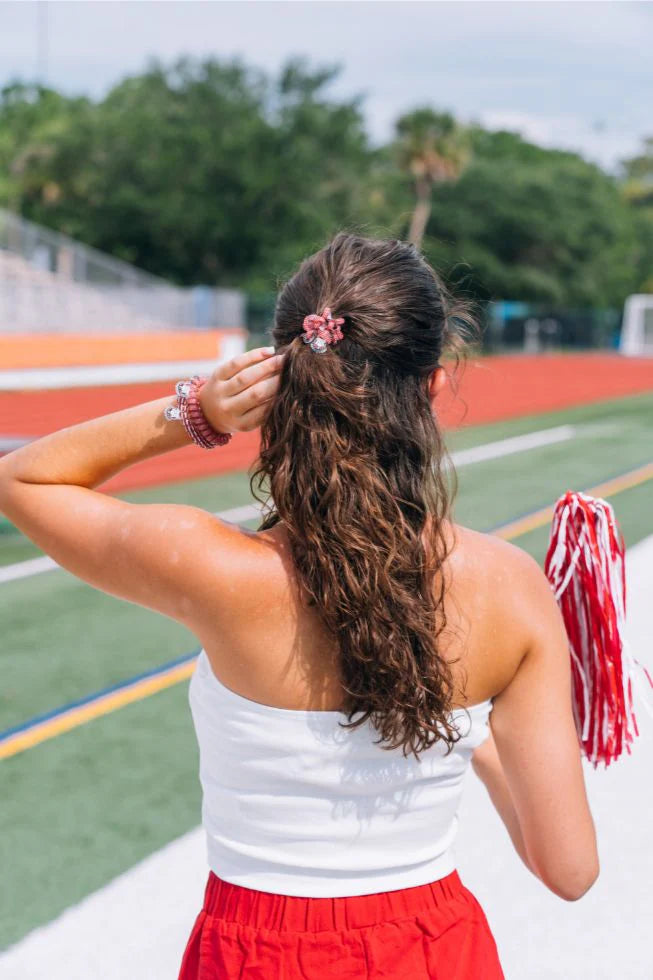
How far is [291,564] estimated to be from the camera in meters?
1.46

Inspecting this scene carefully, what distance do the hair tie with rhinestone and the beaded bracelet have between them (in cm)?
21

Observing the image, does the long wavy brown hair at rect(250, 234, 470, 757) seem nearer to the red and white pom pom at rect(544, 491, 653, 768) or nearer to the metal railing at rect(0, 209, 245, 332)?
the red and white pom pom at rect(544, 491, 653, 768)

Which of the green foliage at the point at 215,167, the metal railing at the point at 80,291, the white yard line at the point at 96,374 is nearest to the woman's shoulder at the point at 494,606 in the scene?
the white yard line at the point at 96,374

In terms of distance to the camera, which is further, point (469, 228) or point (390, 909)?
point (469, 228)

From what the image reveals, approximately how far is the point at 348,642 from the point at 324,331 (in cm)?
40

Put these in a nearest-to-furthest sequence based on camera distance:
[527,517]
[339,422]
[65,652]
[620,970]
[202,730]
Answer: [339,422] → [202,730] → [620,970] → [65,652] → [527,517]

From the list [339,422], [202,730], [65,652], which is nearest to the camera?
[339,422]

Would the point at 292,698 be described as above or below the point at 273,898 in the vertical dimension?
above

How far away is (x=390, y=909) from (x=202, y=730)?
1.15 feet

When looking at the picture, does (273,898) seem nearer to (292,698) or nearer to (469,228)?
(292,698)

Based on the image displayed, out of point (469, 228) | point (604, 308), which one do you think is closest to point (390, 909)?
point (469, 228)

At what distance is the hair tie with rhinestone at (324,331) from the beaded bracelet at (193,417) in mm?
213

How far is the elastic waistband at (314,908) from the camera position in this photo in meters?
1.48

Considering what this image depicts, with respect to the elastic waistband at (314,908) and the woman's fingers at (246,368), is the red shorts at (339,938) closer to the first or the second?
the elastic waistband at (314,908)
